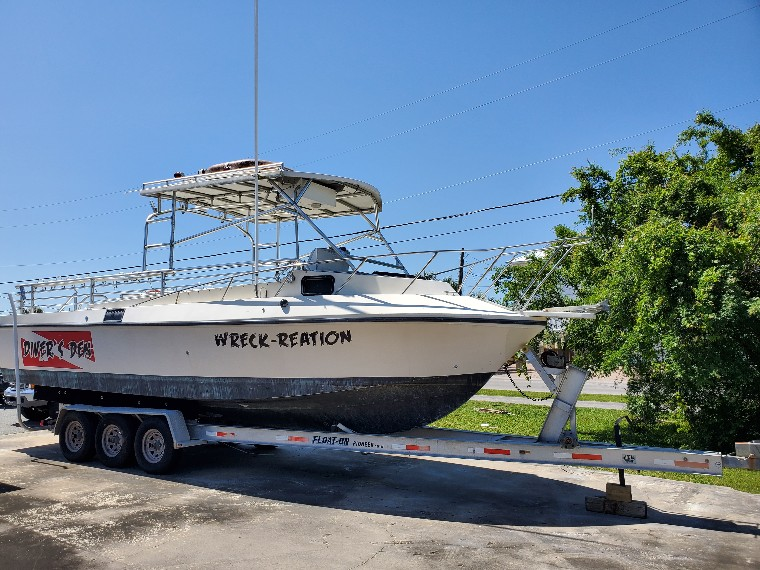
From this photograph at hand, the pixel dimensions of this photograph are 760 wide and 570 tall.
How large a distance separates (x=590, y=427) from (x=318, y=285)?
7.50 m

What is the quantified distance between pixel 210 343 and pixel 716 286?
21.9 feet

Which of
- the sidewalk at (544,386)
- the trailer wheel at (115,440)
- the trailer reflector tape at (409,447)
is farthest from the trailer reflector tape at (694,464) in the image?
the sidewalk at (544,386)

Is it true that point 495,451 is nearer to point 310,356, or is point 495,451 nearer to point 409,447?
point 409,447

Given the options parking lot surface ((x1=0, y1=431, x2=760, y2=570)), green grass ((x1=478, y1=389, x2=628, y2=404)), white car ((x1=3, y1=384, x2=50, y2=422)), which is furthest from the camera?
green grass ((x1=478, y1=389, x2=628, y2=404))

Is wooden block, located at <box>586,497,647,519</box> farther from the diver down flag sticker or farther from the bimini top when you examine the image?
the diver down flag sticker

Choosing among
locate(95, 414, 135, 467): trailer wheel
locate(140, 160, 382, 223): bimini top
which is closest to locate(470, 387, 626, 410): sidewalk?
locate(140, 160, 382, 223): bimini top

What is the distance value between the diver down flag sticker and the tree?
244 inches

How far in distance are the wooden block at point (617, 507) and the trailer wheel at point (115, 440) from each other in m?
6.01

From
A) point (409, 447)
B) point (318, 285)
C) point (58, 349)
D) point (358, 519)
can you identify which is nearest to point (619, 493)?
point (409, 447)

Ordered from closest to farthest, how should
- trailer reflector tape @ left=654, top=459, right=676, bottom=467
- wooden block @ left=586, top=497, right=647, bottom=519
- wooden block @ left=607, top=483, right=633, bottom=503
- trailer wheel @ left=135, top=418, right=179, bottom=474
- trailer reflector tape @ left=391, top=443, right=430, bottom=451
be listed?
trailer reflector tape @ left=654, top=459, right=676, bottom=467
wooden block @ left=586, top=497, right=647, bottom=519
wooden block @ left=607, top=483, right=633, bottom=503
trailer reflector tape @ left=391, top=443, right=430, bottom=451
trailer wheel @ left=135, top=418, right=179, bottom=474

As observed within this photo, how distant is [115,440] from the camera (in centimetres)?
848

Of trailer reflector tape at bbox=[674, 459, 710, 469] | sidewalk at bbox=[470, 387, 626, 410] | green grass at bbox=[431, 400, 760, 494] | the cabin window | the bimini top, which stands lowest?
sidewalk at bbox=[470, 387, 626, 410]

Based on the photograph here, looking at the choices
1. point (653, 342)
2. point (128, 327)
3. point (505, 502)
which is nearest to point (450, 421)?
point (653, 342)

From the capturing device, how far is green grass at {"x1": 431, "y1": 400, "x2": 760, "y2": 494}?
749 cm
